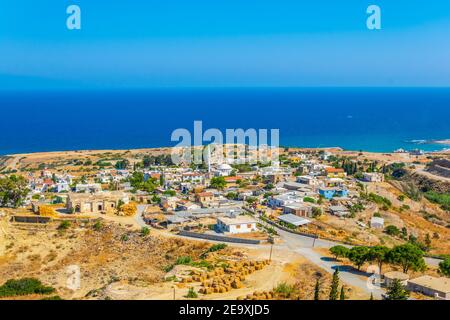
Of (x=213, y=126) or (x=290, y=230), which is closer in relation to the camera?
(x=290, y=230)

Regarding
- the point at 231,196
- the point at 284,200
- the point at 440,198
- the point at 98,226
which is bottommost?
the point at 440,198

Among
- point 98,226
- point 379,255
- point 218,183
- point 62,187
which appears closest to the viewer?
point 379,255

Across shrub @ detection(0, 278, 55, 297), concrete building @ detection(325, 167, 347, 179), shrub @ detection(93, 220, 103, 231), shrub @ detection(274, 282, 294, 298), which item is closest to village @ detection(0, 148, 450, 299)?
concrete building @ detection(325, 167, 347, 179)

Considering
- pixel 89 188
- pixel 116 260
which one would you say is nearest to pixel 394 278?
pixel 116 260

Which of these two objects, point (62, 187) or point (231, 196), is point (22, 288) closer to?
point (231, 196)
